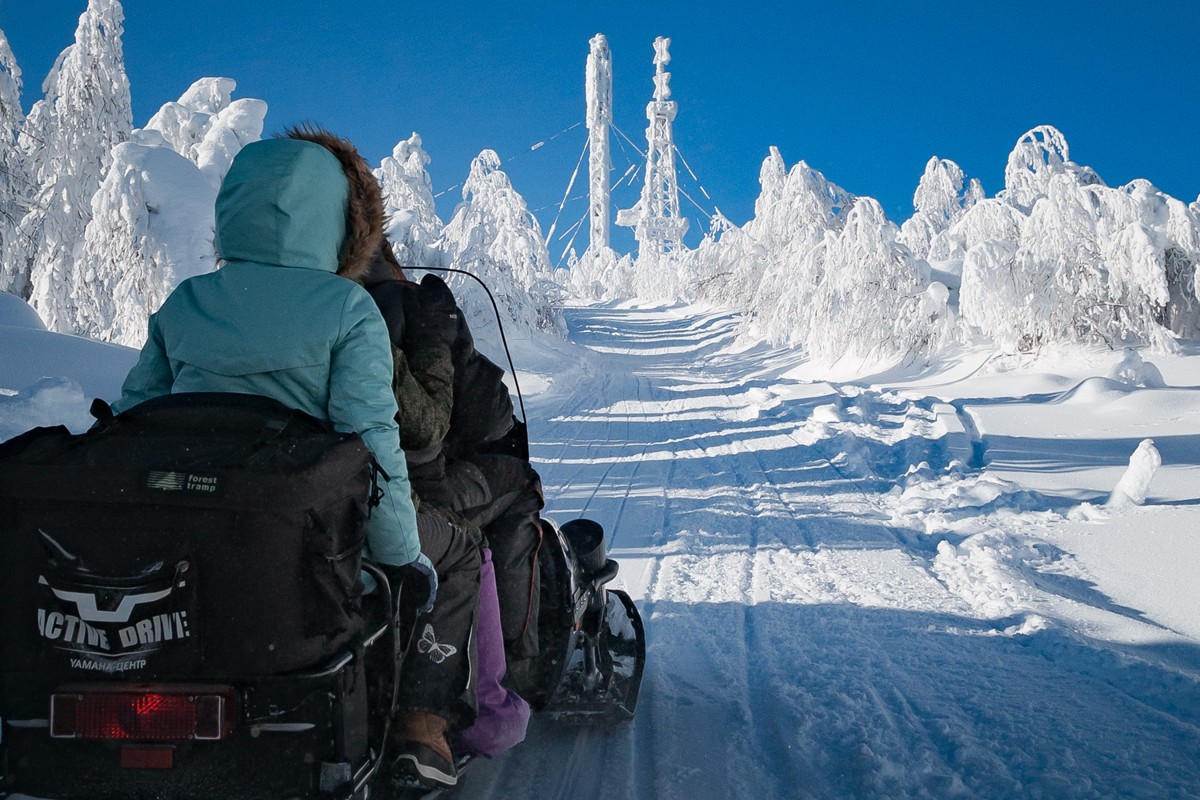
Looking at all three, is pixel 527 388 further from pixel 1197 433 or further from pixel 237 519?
pixel 237 519

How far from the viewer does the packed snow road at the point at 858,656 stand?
2.57m

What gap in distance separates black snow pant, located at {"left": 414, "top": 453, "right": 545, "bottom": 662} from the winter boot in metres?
0.51

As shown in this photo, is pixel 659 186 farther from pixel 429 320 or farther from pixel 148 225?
pixel 429 320

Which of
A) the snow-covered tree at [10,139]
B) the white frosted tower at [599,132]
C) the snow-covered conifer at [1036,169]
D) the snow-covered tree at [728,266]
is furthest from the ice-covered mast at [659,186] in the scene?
the snow-covered tree at [10,139]

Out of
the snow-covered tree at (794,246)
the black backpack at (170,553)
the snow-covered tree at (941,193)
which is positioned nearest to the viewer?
the black backpack at (170,553)

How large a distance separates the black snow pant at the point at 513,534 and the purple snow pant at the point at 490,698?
124 millimetres

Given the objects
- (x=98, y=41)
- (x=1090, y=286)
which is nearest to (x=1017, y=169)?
(x=1090, y=286)

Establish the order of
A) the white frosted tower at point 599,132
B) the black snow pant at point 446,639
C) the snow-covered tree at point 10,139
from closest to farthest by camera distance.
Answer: the black snow pant at point 446,639
the snow-covered tree at point 10,139
the white frosted tower at point 599,132

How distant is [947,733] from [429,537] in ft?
6.48

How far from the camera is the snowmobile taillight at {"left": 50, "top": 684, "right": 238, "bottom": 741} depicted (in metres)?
1.61

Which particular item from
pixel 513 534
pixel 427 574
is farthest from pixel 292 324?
pixel 513 534

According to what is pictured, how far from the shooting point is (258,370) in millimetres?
1842

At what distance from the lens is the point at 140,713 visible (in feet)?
5.31

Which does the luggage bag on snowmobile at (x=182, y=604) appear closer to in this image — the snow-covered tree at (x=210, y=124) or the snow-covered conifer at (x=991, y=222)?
the snow-covered tree at (x=210, y=124)
